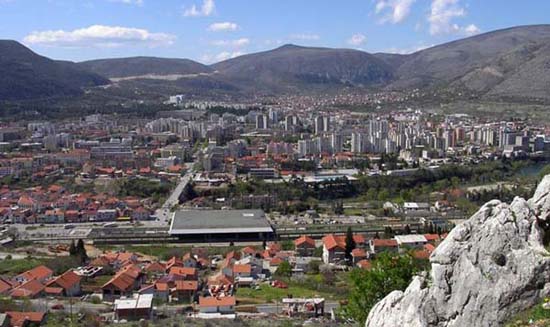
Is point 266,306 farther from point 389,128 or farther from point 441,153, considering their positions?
point 389,128

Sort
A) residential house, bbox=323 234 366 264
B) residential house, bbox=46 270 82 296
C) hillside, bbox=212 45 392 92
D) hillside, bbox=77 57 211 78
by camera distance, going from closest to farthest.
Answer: residential house, bbox=46 270 82 296
residential house, bbox=323 234 366 264
hillside, bbox=77 57 211 78
hillside, bbox=212 45 392 92

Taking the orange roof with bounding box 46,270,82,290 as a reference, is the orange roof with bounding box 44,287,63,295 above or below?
below

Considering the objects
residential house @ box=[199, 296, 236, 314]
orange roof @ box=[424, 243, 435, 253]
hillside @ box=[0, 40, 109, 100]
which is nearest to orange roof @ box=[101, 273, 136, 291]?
residential house @ box=[199, 296, 236, 314]

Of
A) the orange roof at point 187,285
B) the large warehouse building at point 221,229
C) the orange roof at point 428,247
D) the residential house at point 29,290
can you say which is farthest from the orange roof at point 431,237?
the residential house at point 29,290

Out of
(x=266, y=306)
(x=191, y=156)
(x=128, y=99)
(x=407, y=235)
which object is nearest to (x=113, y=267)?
(x=266, y=306)

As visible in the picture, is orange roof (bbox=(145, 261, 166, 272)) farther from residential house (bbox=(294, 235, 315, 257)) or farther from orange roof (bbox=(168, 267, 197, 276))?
residential house (bbox=(294, 235, 315, 257))
